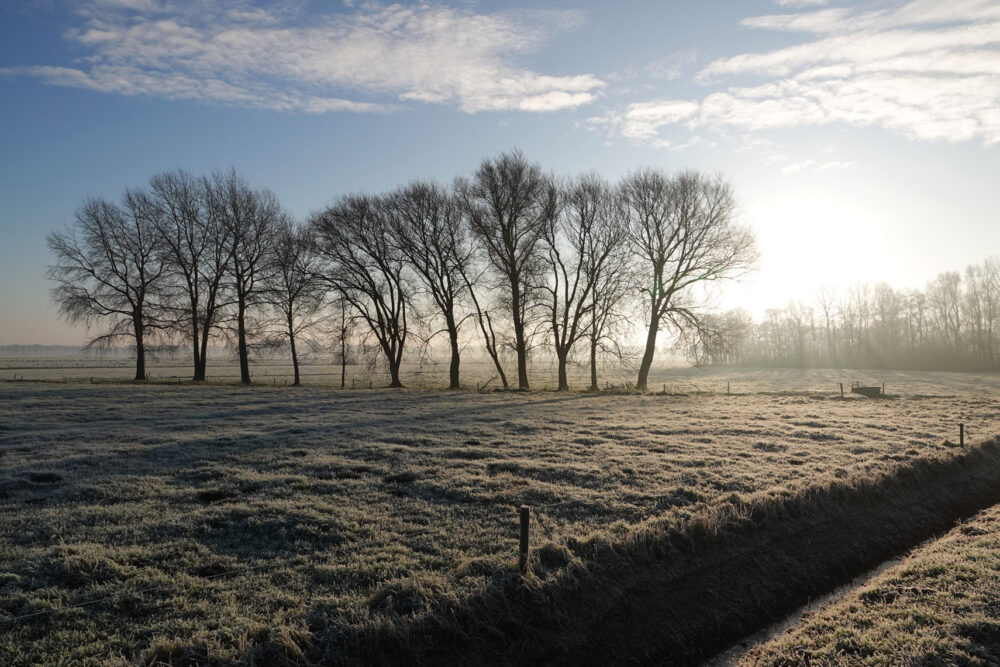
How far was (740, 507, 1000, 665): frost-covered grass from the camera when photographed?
5.96 metres

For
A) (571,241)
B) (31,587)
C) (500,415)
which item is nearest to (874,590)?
(31,587)

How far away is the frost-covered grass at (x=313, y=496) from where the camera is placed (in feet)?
19.4

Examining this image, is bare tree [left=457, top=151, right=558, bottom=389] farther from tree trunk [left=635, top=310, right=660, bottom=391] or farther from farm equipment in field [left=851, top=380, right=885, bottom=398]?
farm equipment in field [left=851, top=380, right=885, bottom=398]

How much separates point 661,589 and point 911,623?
3.02 metres

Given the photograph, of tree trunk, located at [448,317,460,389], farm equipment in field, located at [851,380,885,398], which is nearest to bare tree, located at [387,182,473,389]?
tree trunk, located at [448,317,460,389]

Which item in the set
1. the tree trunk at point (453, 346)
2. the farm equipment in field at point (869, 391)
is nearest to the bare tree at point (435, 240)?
the tree trunk at point (453, 346)

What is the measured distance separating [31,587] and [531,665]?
20.3ft

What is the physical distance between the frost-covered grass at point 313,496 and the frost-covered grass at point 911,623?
2.80 meters

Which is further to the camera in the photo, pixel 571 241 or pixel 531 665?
pixel 571 241

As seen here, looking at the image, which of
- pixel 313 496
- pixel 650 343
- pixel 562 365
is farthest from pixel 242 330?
pixel 313 496

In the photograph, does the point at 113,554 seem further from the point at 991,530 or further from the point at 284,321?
the point at 284,321

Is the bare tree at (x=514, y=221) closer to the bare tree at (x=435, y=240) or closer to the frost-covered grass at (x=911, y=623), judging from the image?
the bare tree at (x=435, y=240)

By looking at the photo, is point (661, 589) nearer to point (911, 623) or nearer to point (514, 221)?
point (911, 623)

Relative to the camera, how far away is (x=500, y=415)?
22.4 meters
